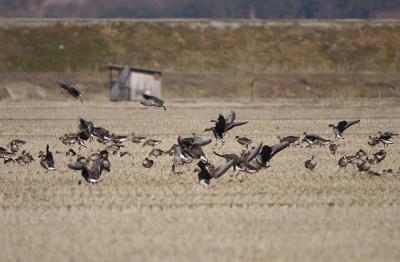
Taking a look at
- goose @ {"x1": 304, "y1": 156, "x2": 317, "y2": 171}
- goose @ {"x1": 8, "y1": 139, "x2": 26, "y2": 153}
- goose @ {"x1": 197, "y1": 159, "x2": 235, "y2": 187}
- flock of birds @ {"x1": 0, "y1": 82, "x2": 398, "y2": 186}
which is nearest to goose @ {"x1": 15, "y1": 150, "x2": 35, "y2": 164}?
flock of birds @ {"x1": 0, "y1": 82, "x2": 398, "y2": 186}

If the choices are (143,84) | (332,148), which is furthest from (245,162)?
(143,84)

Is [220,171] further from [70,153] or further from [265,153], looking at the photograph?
[70,153]

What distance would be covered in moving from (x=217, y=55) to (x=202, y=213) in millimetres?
63808

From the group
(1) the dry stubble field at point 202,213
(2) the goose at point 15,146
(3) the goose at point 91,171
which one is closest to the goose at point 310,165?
(1) the dry stubble field at point 202,213

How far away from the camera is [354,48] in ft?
272

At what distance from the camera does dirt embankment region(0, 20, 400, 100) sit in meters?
70.9

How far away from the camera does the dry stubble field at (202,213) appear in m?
14.7

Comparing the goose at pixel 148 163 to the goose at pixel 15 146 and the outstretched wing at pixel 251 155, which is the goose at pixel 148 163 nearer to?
the outstretched wing at pixel 251 155

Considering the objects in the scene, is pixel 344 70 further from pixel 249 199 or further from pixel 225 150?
pixel 249 199

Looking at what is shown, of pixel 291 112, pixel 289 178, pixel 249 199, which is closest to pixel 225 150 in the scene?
pixel 289 178

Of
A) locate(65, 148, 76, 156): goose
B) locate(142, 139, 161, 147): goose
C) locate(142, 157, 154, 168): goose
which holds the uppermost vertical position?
locate(142, 139, 161, 147): goose

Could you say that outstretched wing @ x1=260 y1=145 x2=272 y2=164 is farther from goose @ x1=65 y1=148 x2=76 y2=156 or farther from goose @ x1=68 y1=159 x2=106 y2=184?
goose @ x1=65 y1=148 x2=76 y2=156

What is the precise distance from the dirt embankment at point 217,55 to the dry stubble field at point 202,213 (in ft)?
136

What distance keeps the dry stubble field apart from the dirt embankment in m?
A: 41.4
